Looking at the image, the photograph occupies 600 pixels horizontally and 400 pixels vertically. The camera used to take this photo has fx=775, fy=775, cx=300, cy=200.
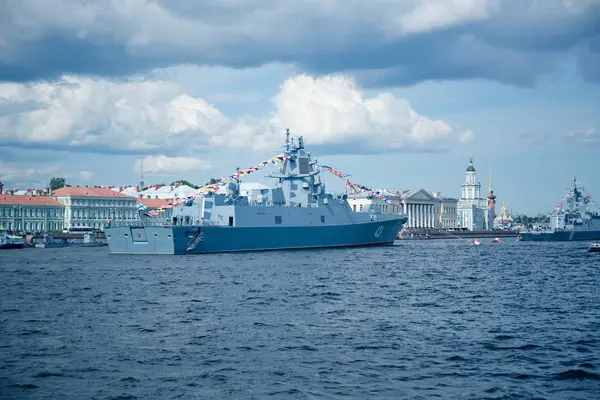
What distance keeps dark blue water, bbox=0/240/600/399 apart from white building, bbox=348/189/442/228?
113549 mm

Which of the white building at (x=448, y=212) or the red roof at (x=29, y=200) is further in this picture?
the white building at (x=448, y=212)

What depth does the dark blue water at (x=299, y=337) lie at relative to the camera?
14609 millimetres

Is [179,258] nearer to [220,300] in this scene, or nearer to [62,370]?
[220,300]

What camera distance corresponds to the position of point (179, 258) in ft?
165

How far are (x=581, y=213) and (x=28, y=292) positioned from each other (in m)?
89.0

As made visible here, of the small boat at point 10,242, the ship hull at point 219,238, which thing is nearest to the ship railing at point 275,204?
the ship hull at point 219,238

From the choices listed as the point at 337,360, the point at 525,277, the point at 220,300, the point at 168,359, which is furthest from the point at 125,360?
the point at 525,277

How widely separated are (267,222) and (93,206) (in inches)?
2480

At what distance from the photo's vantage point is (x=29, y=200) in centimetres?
10700

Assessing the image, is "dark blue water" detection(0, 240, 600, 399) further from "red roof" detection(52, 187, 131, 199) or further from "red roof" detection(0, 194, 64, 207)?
"red roof" detection(52, 187, 131, 199)

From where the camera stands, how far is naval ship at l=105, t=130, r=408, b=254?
5450cm

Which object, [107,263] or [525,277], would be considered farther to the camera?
[107,263]

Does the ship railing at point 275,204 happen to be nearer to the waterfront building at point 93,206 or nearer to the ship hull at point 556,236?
the ship hull at point 556,236

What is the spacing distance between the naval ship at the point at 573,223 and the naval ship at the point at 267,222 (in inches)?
1476
